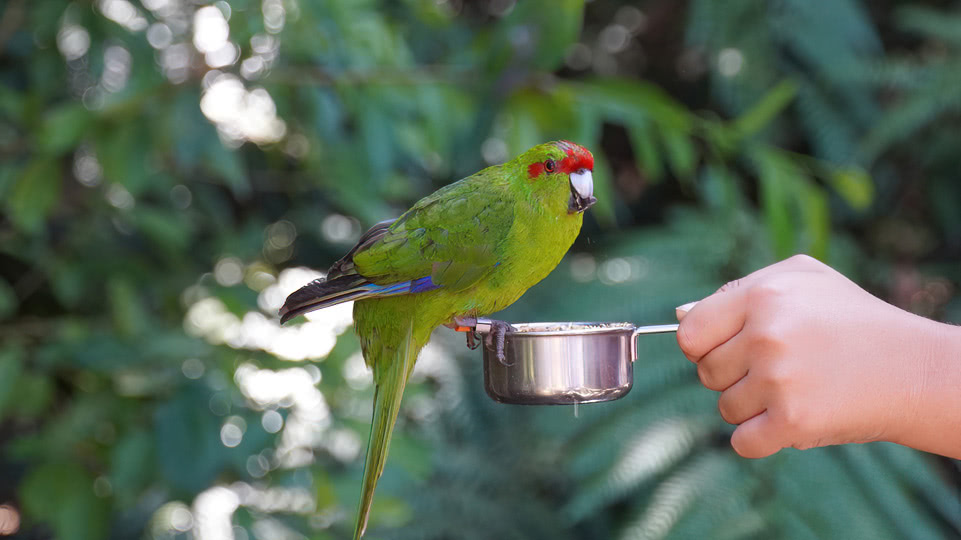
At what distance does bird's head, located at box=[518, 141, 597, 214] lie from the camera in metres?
0.88

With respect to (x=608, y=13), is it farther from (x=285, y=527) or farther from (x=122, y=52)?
(x=285, y=527)

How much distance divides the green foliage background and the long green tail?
0.44 meters

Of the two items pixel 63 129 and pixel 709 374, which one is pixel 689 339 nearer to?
pixel 709 374

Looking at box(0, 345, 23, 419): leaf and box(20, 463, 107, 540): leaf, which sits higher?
box(0, 345, 23, 419): leaf

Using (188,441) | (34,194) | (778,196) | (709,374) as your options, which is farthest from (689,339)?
(34,194)

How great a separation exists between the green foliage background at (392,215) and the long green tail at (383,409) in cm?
44

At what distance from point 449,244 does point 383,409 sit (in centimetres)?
20

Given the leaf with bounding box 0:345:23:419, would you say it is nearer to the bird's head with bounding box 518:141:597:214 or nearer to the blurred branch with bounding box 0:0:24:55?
the blurred branch with bounding box 0:0:24:55

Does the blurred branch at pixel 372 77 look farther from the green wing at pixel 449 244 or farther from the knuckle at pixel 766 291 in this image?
the knuckle at pixel 766 291

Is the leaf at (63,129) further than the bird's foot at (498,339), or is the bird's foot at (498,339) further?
the leaf at (63,129)

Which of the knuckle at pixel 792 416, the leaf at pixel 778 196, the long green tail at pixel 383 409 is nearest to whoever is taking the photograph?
the knuckle at pixel 792 416

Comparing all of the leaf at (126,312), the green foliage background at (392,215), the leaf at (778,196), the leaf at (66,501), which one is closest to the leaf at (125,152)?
the green foliage background at (392,215)

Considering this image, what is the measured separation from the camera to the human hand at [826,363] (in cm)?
71

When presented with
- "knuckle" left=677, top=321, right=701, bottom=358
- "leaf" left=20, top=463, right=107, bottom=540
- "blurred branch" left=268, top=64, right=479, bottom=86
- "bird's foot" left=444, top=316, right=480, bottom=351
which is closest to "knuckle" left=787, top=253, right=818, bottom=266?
"knuckle" left=677, top=321, right=701, bottom=358
